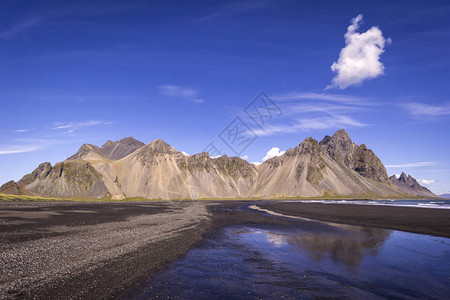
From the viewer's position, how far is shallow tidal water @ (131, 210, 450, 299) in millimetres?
11117

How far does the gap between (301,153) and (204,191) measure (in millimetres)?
80214

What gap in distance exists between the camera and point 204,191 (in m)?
172

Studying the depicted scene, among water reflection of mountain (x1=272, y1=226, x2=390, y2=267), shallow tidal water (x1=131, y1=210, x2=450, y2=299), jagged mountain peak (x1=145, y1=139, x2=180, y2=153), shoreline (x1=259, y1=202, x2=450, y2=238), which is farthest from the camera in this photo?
jagged mountain peak (x1=145, y1=139, x2=180, y2=153)

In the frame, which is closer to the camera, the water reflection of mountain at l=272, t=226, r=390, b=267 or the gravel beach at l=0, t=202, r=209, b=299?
the gravel beach at l=0, t=202, r=209, b=299

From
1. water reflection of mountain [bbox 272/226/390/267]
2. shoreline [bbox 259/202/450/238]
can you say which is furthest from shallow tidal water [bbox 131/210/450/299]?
shoreline [bbox 259/202/450/238]

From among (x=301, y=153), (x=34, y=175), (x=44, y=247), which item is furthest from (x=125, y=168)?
(x=44, y=247)

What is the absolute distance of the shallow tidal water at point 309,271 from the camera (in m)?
11.1

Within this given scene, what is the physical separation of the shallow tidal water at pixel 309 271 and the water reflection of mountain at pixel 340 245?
2.4 inches

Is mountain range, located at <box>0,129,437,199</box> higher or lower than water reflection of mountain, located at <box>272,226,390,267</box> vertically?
higher

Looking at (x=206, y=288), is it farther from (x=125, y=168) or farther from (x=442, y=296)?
(x=125, y=168)

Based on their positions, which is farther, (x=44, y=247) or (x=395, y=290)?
(x=44, y=247)

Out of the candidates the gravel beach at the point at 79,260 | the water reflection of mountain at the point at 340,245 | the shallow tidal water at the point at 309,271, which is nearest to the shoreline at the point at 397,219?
the water reflection of mountain at the point at 340,245

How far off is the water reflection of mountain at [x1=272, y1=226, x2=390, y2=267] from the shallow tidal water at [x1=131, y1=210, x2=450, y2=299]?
61 mm

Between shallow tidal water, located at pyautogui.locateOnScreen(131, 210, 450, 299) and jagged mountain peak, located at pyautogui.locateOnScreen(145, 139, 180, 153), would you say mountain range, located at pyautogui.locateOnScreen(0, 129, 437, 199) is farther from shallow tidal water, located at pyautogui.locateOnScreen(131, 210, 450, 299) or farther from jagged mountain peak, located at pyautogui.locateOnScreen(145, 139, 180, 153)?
shallow tidal water, located at pyautogui.locateOnScreen(131, 210, 450, 299)
